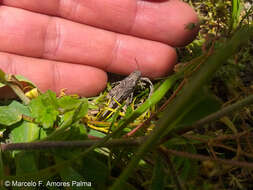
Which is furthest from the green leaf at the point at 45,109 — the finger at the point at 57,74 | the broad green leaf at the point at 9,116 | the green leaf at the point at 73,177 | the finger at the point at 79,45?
the finger at the point at 79,45

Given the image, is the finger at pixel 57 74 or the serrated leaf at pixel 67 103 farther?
the finger at pixel 57 74

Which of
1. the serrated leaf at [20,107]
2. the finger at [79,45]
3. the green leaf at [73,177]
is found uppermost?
the finger at [79,45]

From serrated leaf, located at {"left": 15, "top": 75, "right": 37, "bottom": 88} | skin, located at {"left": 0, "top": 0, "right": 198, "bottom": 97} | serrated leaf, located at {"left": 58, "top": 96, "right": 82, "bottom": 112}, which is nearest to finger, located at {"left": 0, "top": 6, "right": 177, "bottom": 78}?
skin, located at {"left": 0, "top": 0, "right": 198, "bottom": 97}

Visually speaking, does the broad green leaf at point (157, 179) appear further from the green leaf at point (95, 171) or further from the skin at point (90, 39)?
the skin at point (90, 39)

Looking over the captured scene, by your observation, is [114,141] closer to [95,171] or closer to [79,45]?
[95,171]

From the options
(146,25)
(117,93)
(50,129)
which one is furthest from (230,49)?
(146,25)

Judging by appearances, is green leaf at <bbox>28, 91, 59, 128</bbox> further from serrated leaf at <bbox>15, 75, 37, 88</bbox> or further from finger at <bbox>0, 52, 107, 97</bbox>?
finger at <bbox>0, 52, 107, 97</bbox>
